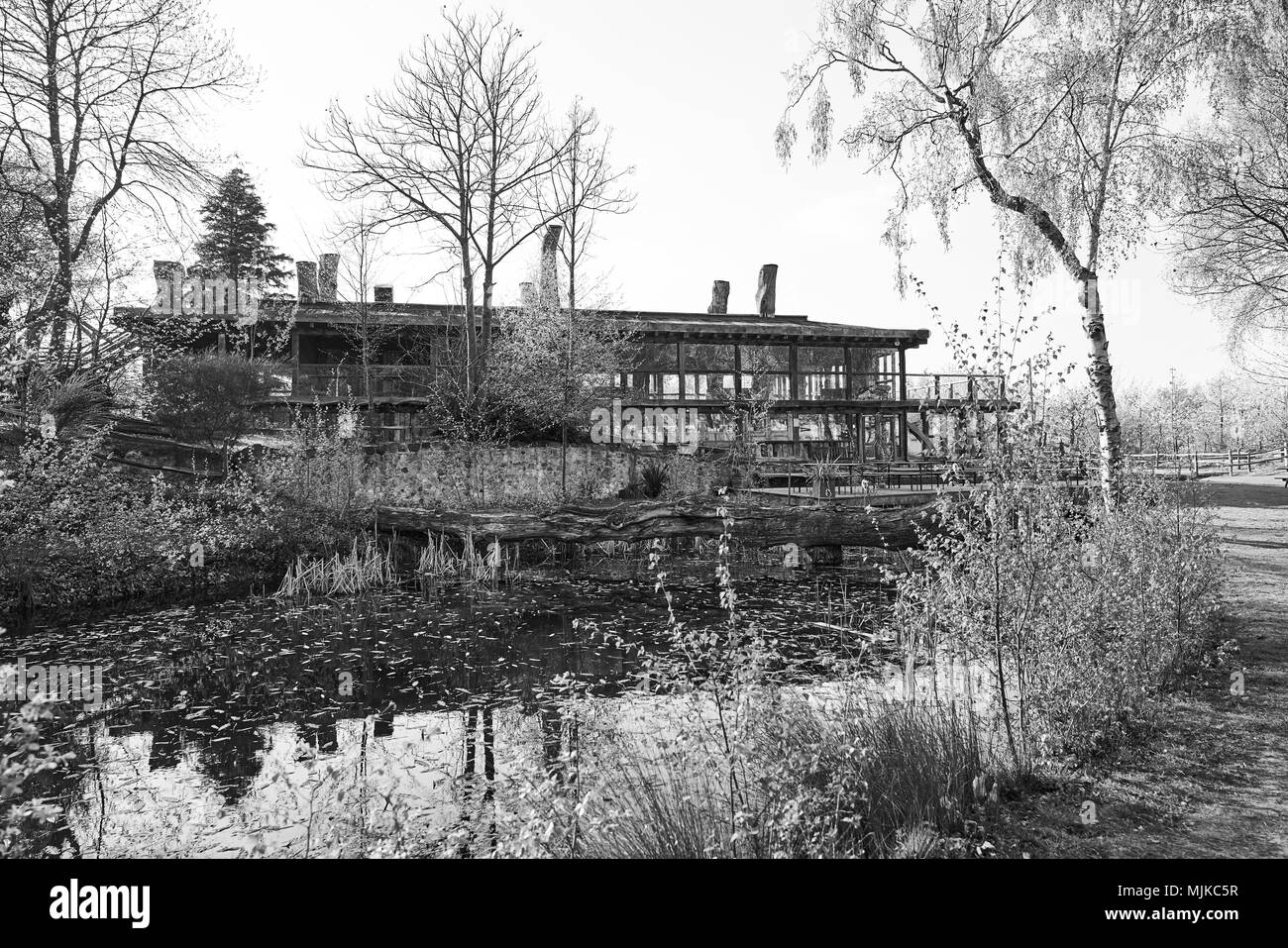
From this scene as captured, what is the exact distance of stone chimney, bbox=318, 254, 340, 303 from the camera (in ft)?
88.8

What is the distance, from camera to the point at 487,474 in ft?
63.1

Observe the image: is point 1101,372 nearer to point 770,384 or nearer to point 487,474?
point 487,474

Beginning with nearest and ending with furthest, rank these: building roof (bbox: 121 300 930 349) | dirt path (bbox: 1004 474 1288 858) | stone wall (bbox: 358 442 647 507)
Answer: dirt path (bbox: 1004 474 1288 858)
stone wall (bbox: 358 442 647 507)
building roof (bbox: 121 300 930 349)

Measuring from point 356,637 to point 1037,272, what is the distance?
1046cm

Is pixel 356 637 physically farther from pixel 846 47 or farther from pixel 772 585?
pixel 846 47

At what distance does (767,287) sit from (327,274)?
55.0ft

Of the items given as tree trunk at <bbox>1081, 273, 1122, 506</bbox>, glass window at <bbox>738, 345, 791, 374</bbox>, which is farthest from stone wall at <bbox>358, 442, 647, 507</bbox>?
tree trunk at <bbox>1081, 273, 1122, 506</bbox>

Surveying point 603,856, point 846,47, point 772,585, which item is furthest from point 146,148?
point 603,856

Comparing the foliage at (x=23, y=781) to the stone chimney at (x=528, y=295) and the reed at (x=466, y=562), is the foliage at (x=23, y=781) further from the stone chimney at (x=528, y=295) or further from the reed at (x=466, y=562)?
the stone chimney at (x=528, y=295)

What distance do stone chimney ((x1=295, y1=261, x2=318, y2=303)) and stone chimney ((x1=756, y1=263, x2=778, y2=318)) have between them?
16.9m

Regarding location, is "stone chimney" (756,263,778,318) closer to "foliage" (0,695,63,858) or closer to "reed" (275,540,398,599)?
"reed" (275,540,398,599)

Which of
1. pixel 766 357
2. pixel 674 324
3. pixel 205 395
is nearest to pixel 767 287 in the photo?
pixel 766 357

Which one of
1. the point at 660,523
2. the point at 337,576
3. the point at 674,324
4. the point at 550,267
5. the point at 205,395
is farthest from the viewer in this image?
the point at 674,324

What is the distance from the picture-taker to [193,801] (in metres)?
4.71
